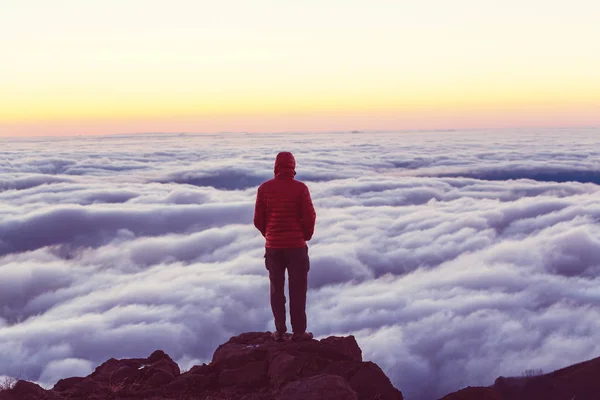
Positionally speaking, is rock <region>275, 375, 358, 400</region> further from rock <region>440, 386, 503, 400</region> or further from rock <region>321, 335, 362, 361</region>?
rock <region>440, 386, 503, 400</region>

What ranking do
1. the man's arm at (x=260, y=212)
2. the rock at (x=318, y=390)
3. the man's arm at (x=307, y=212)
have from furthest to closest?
the man's arm at (x=260, y=212)
the man's arm at (x=307, y=212)
the rock at (x=318, y=390)

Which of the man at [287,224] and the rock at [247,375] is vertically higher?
the man at [287,224]

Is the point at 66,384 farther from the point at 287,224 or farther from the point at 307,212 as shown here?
the point at 307,212

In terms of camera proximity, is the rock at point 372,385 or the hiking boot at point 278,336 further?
the hiking boot at point 278,336

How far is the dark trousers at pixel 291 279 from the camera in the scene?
6934mm

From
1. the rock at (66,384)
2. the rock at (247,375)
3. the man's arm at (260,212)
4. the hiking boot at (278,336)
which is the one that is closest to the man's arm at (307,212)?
the man's arm at (260,212)

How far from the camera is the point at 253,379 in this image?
6434 mm

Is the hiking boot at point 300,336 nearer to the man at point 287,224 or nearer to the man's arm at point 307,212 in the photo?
the man at point 287,224

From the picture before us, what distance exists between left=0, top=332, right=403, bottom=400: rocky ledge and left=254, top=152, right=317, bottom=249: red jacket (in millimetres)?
1298

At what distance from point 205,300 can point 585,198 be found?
274ft

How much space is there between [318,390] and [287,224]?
2065mm

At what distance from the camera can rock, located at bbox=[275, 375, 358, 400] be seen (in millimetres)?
5414

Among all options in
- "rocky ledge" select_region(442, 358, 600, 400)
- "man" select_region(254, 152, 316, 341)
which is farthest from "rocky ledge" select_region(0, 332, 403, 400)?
"rocky ledge" select_region(442, 358, 600, 400)

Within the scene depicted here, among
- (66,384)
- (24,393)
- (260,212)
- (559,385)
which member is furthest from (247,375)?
(559,385)
